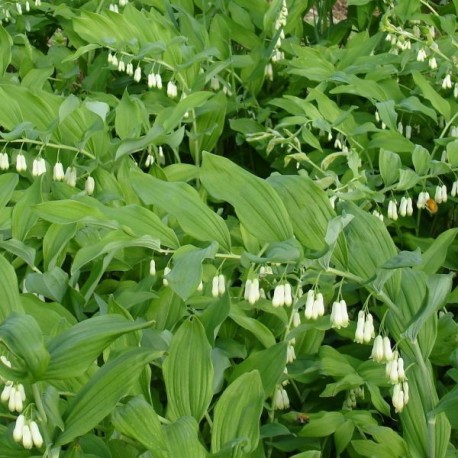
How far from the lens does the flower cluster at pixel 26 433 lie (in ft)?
4.45

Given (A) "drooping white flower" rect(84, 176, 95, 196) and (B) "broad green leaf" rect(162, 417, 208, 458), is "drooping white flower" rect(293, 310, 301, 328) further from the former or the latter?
(A) "drooping white flower" rect(84, 176, 95, 196)

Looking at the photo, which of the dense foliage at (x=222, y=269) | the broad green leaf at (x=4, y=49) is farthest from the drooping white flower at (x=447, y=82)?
the broad green leaf at (x=4, y=49)

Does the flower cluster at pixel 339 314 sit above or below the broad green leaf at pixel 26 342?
below

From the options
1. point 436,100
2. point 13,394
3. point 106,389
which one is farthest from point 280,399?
point 436,100

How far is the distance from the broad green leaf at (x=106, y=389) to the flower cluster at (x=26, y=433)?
58 mm

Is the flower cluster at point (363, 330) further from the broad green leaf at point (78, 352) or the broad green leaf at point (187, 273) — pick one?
the broad green leaf at point (78, 352)

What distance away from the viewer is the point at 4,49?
2975 millimetres

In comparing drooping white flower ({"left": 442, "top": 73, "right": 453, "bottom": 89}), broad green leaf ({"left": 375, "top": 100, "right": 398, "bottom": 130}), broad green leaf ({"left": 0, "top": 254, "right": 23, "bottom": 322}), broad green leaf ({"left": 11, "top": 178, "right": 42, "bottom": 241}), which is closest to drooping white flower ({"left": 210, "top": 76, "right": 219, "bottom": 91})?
broad green leaf ({"left": 375, "top": 100, "right": 398, "bottom": 130})

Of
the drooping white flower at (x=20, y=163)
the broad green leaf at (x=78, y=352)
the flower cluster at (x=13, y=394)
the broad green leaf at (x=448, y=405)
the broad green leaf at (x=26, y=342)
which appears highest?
the broad green leaf at (x=26, y=342)

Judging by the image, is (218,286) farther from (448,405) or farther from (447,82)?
(447,82)

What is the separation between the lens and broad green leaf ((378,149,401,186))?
229cm

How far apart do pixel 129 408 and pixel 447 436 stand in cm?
78

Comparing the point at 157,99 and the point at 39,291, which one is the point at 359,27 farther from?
the point at 39,291

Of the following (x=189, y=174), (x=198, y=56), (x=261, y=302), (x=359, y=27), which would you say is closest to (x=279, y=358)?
(x=261, y=302)
